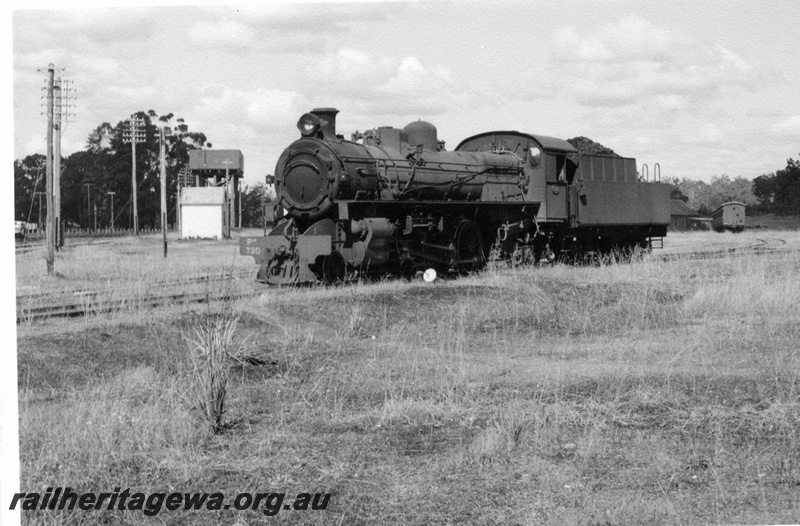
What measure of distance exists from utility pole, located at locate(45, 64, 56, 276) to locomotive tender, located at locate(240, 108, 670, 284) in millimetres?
6552

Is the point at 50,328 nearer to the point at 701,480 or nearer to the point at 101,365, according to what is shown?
the point at 101,365

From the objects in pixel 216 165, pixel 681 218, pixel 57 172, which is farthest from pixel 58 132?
pixel 681 218

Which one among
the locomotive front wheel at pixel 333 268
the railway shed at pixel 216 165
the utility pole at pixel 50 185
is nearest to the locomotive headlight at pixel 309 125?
the locomotive front wheel at pixel 333 268

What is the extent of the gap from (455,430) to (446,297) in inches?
299

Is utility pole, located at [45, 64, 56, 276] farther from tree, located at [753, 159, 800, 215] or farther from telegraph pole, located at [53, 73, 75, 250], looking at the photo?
tree, located at [753, 159, 800, 215]

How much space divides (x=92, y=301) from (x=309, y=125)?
19.4 ft

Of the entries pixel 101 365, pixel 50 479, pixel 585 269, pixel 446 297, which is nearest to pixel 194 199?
pixel 585 269

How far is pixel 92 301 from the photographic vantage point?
523 inches

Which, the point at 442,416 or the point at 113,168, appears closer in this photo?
the point at 442,416

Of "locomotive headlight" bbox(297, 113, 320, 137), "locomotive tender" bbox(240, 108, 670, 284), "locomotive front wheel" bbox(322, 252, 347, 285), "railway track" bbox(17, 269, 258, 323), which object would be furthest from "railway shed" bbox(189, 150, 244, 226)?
"railway track" bbox(17, 269, 258, 323)

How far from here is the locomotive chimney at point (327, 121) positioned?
1694 cm

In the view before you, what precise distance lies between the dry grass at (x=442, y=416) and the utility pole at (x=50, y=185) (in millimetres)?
10260
